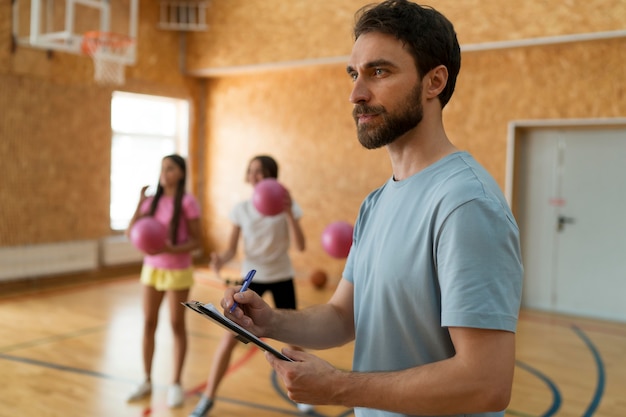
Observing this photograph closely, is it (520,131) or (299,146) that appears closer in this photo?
(520,131)

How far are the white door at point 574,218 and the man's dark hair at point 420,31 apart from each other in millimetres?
5414

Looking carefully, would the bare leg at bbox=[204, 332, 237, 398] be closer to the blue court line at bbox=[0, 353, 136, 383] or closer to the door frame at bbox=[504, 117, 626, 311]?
the blue court line at bbox=[0, 353, 136, 383]

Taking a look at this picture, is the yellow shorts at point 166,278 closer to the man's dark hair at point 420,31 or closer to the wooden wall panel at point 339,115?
the man's dark hair at point 420,31

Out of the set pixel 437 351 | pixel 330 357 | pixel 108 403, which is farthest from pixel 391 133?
pixel 330 357

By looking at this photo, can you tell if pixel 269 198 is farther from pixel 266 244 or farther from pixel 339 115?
pixel 339 115

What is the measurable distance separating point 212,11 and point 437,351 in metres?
7.68

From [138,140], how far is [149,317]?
5.04m

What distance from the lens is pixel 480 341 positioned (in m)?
0.96

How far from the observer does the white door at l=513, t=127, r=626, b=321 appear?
5.86 metres

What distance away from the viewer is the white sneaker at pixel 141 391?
11.3ft

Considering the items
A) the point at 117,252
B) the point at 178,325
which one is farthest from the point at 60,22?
the point at 178,325

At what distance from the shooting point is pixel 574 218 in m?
6.08

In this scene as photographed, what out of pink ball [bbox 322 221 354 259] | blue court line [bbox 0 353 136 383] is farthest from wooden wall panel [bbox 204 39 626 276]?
blue court line [bbox 0 353 136 383]

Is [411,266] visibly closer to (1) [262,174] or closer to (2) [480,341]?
(2) [480,341]
